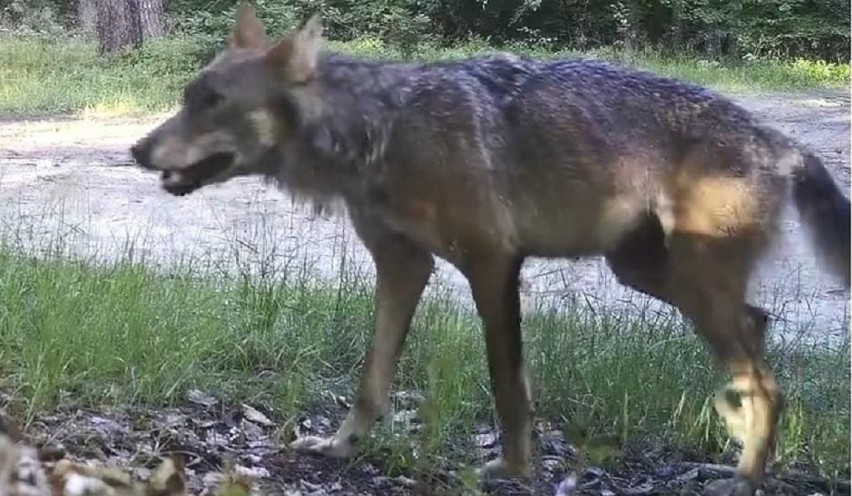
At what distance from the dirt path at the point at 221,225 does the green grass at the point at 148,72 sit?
90 centimetres

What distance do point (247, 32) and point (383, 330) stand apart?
41.8 inches

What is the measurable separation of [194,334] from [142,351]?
31cm

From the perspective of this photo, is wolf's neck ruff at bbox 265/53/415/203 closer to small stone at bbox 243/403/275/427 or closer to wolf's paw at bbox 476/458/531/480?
small stone at bbox 243/403/275/427

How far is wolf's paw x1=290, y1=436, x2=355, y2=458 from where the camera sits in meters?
3.87

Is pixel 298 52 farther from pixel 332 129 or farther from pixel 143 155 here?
pixel 143 155

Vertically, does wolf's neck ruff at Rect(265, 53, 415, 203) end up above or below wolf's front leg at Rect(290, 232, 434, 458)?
above

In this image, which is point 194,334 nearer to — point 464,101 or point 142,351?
point 142,351

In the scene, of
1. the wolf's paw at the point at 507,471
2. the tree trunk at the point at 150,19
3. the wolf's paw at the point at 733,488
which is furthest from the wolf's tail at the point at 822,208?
the tree trunk at the point at 150,19

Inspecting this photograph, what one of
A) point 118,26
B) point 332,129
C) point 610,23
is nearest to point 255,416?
point 332,129

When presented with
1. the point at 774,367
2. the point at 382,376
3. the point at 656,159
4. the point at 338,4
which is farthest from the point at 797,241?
the point at 338,4

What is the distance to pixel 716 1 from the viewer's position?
19.1 m

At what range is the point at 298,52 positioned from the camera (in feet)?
11.8

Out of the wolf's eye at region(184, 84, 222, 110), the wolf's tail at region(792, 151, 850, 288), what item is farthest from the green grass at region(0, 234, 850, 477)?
the wolf's eye at region(184, 84, 222, 110)

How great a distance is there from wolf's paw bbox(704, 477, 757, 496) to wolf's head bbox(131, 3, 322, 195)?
1.69 m
